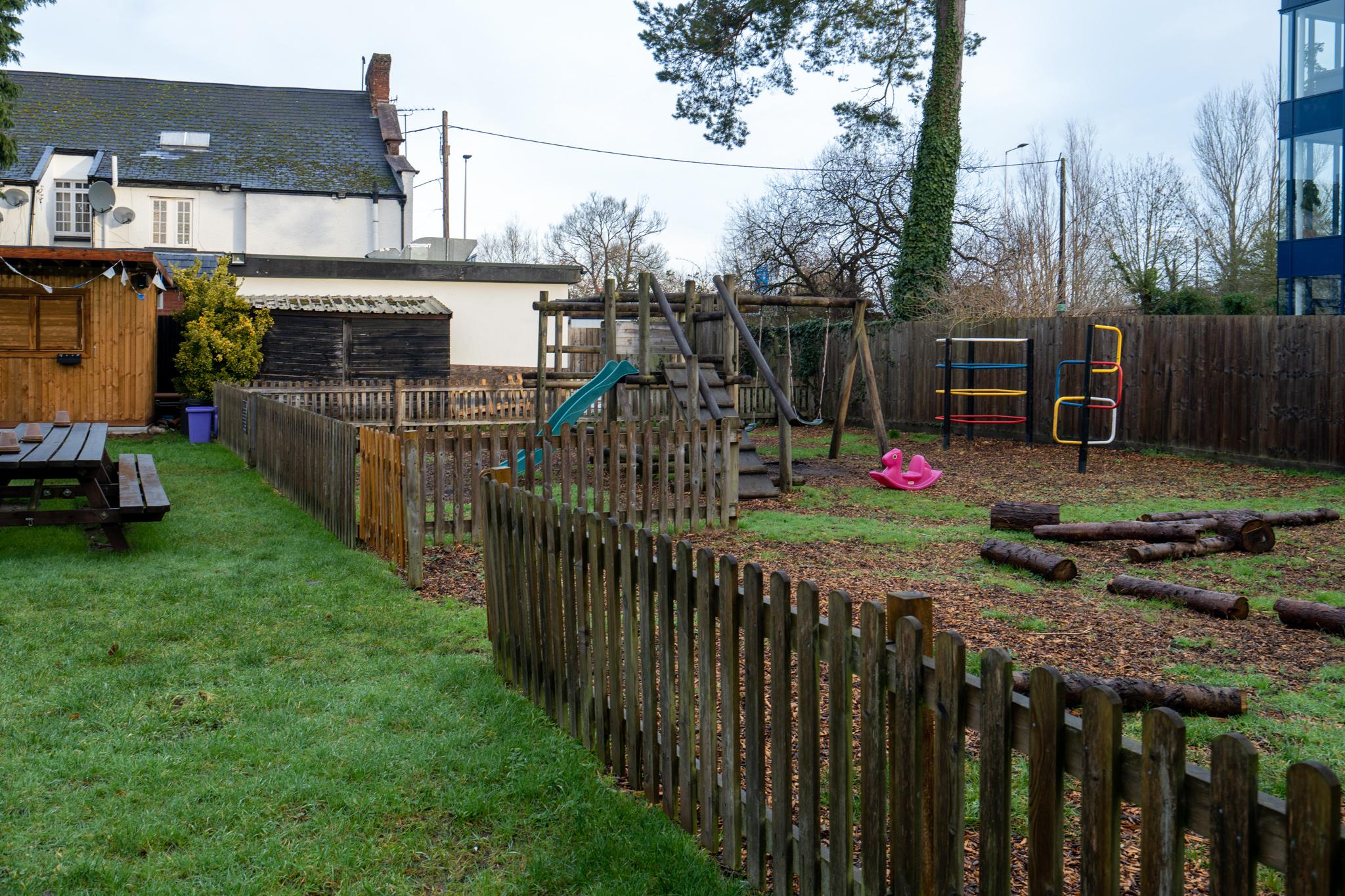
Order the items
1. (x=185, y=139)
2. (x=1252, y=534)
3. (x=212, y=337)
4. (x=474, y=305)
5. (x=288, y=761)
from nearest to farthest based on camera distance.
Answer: (x=288, y=761), (x=1252, y=534), (x=212, y=337), (x=474, y=305), (x=185, y=139)

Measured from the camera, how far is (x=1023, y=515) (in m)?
9.77

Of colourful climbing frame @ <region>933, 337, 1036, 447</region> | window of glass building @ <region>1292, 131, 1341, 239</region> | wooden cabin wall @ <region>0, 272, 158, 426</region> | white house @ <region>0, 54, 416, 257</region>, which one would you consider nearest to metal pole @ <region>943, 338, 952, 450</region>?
colourful climbing frame @ <region>933, 337, 1036, 447</region>

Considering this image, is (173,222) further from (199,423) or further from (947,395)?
(947,395)

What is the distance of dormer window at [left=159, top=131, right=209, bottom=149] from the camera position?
1325 inches

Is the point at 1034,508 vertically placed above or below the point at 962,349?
below

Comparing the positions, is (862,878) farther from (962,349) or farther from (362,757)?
(962,349)

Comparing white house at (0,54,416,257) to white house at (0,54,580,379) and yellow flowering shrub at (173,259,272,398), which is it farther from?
yellow flowering shrub at (173,259,272,398)

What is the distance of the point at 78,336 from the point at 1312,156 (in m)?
25.8

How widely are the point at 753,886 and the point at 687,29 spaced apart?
23747 millimetres

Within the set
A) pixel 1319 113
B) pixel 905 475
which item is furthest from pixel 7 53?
pixel 1319 113

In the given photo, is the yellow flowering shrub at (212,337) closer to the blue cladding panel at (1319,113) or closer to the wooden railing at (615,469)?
the wooden railing at (615,469)

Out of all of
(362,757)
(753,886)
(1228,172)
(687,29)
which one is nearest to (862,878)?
(753,886)

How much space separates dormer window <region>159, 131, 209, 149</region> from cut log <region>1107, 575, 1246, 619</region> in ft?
111

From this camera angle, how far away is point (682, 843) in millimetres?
3494
